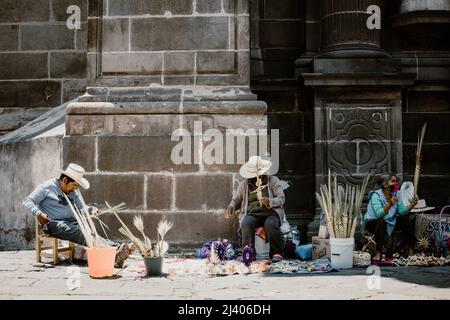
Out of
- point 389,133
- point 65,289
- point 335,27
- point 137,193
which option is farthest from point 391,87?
point 65,289

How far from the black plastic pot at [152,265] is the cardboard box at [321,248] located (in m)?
2.14

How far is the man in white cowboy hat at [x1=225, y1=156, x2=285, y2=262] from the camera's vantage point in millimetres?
7727

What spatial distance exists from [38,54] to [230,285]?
6.66 m

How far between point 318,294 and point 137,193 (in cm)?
357

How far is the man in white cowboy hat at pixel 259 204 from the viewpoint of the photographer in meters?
7.73

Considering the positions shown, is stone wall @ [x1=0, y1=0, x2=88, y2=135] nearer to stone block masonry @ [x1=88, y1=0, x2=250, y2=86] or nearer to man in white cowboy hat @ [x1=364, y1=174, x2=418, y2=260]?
stone block masonry @ [x1=88, y1=0, x2=250, y2=86]

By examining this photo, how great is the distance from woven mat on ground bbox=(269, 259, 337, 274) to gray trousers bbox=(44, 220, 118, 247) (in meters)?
2.40

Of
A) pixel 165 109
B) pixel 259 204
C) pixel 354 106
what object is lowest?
pixel 259 204

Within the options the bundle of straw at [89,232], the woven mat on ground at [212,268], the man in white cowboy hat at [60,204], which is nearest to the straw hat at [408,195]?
the woven mat on ground at [212,268]

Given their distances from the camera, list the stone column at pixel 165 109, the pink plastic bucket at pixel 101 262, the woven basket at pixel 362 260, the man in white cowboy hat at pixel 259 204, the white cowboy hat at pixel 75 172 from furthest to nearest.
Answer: the stone column at pixel 165 109, the man in white cowboy hat at pixel 259 204, the white cowboy hat at pixel 75 172, the woven basket at pixel 362 260, the pink plastic bucket at pixel 101 262

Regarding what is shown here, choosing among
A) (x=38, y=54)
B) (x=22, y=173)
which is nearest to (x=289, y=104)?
(x=22, y=173)

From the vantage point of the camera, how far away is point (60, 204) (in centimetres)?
772

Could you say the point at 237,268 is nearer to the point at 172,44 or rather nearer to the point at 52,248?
the point at 52,248

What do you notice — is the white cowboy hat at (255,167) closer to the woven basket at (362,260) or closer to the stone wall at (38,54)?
the woven basket at (362,260)
